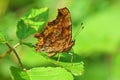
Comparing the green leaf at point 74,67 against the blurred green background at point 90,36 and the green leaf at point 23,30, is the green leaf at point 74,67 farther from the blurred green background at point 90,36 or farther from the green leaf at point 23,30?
the blurred green background at point 90,36

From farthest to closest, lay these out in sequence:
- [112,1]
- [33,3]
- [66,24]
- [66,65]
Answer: [33,3]
[112,1]
[66,24]
[66,65]

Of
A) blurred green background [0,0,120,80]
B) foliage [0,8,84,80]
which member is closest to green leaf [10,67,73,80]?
foliage [0,8,84,80]

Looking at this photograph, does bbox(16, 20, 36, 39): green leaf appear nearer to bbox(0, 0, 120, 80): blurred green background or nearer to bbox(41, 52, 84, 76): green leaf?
bbox(41, 52, 84, 76): green leaf

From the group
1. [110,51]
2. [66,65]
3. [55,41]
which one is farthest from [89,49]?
[66,65]

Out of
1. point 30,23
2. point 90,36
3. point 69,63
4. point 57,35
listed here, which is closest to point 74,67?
point 69,63

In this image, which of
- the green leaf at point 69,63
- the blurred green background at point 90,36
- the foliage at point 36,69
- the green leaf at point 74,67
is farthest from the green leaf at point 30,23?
the blurred green background at point 90,36

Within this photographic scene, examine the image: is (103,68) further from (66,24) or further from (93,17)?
(66,24)
